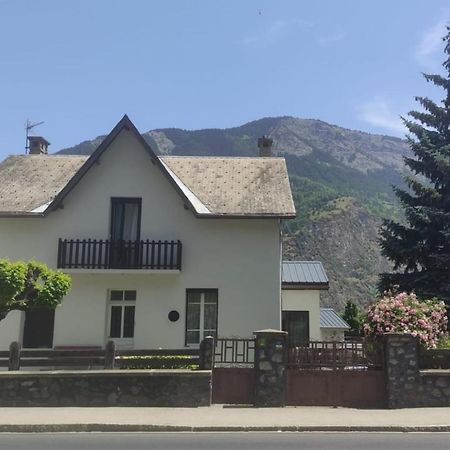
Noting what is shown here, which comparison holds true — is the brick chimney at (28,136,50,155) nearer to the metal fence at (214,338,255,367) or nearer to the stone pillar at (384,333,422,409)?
the metal fence at (214,338,255,367)

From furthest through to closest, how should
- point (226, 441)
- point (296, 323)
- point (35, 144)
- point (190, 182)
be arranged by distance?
point (296, 323) < point (35, 144) < point (190, 182) < point (226, 441)

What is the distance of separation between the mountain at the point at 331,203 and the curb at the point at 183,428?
3075 cm

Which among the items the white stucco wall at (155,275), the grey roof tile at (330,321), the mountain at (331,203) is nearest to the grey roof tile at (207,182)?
the white stucco wall at (155,275)

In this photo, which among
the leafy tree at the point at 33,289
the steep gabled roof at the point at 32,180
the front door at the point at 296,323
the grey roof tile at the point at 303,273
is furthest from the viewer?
the grey roof tile at the point at 303,273

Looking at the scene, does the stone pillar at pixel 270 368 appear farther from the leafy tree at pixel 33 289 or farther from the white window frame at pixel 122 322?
the white window frame at pixel 122 322

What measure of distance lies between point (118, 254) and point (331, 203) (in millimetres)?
78315

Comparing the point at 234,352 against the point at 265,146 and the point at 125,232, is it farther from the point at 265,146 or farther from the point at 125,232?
the point at 265,146

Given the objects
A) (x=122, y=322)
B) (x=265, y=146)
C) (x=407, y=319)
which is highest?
(x=265, y=146)

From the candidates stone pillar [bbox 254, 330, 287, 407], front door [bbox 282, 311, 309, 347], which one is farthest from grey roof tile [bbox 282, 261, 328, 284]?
stone pillar [bbox 254, 330, 287, 407]

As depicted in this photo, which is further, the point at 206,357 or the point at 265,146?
the point at 265,146

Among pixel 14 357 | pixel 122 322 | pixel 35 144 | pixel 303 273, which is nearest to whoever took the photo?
pixel 14 357

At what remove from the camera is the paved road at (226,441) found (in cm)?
912

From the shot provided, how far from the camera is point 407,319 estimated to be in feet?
46.1

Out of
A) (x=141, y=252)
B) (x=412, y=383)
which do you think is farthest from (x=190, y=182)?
(x=412, y=383)
